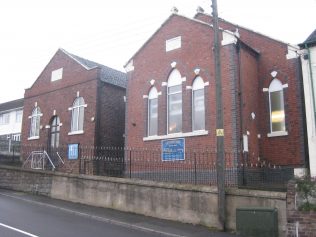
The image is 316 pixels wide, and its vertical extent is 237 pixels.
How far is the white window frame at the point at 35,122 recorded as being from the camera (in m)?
27.9

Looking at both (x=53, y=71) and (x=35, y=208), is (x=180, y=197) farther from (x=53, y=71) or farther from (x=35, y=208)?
(x=53, y=71)

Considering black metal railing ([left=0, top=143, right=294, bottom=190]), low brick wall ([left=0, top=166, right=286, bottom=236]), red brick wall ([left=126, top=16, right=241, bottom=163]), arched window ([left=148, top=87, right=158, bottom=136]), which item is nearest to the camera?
low brick wall ([left=0, top=166, right=286, bottom=236])

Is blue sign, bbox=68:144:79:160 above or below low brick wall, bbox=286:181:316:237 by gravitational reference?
above

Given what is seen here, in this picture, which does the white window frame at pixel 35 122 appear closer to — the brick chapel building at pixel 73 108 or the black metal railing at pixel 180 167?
the brick chapel building at pixel 73 108

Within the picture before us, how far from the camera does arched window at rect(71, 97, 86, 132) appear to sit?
24873mm

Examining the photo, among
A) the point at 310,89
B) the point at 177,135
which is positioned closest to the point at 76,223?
the point at 177,135

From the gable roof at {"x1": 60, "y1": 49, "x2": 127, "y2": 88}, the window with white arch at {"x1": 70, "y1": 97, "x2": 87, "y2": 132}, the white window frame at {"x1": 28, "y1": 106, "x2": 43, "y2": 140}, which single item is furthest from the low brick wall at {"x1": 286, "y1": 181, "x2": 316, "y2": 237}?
the white window frame at {"x1": 28, "y1": 106, "x2": 43, "y2": 140}

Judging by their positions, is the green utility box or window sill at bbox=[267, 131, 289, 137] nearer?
the green utility box

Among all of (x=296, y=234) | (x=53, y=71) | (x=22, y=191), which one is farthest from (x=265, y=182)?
(x=53, y=71)

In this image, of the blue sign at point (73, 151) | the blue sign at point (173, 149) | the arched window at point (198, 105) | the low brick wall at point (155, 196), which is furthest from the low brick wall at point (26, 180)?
the arched window at point (198, 105)

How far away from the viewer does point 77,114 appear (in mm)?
25172

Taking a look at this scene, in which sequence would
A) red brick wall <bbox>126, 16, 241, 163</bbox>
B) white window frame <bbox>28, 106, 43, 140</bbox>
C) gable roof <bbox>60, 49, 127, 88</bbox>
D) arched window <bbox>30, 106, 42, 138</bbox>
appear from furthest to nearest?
arched window <bbox>30, 106, 42, 138</bbox>, white window frame <bbox>28, 106, 43, 140</bbox>, gable roof <bbox>60, 49, 127, 88</bbox>, red brick wall <bbox>126, 16, 241, 163</bbox>

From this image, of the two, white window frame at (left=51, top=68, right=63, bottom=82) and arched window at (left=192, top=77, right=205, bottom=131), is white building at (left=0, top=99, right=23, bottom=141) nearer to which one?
white window frame at (left=51, top=68, right=63, bottom=82)

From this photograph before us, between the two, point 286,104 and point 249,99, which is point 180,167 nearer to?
point 249,99
